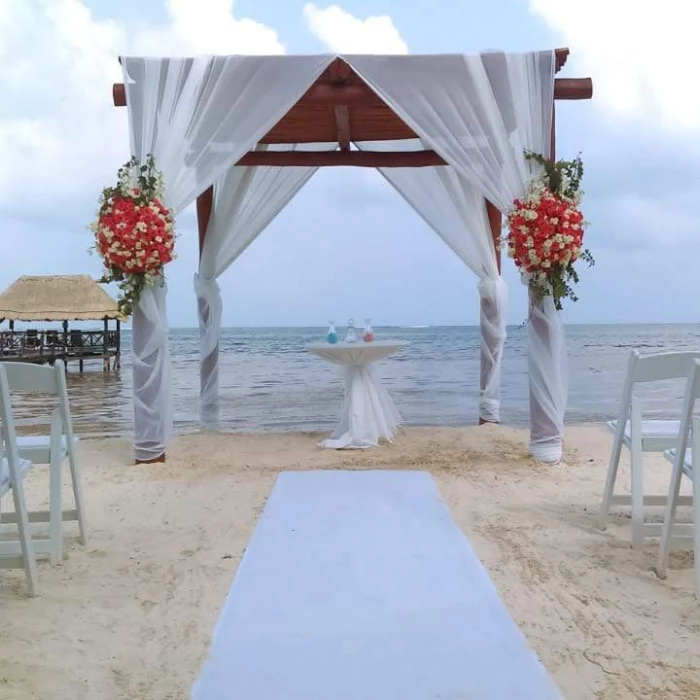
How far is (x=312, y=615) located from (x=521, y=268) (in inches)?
129

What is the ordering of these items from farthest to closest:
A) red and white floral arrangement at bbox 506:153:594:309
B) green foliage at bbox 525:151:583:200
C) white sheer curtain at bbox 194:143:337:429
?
white sheer curtain at bbox 194:143:337:429, green foliage at bbox 525:151:583:200, red and white floral arrangement at bbox 506:153:594:309

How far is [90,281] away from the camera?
68.2 feet

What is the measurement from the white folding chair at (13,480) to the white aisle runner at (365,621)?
720 millimetres

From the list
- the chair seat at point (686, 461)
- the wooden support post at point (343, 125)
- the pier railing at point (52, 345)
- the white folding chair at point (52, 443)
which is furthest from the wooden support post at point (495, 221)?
the pier railing at point (52, 345)

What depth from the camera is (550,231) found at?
496 cm

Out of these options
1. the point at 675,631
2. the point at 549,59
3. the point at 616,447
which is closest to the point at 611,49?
the point at 549,59

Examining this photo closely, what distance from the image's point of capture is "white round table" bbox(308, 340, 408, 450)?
583 cm

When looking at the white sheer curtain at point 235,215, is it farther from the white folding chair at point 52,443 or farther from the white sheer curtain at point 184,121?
the white folding chair at point 52,443

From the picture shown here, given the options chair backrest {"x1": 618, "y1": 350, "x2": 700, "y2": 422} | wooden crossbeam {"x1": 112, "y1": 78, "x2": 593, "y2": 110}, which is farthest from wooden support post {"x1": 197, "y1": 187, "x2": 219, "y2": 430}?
chair backrest {"x1": 618, "y1": 350, "x2": 700, "y2": 422}

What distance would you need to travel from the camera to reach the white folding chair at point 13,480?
261 centimetres

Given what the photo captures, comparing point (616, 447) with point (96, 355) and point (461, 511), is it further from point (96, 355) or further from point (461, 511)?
point (96, 355)

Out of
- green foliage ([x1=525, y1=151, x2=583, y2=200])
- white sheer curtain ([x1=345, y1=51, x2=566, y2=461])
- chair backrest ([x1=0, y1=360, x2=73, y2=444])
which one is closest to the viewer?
chair backrest ([x1=0, y1=360, x2=73, y2=444])

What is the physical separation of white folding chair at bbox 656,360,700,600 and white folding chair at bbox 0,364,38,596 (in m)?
2.26

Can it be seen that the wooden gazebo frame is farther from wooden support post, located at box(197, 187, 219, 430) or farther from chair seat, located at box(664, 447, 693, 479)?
chair seat, located at box(664, 447, 693, 479)
